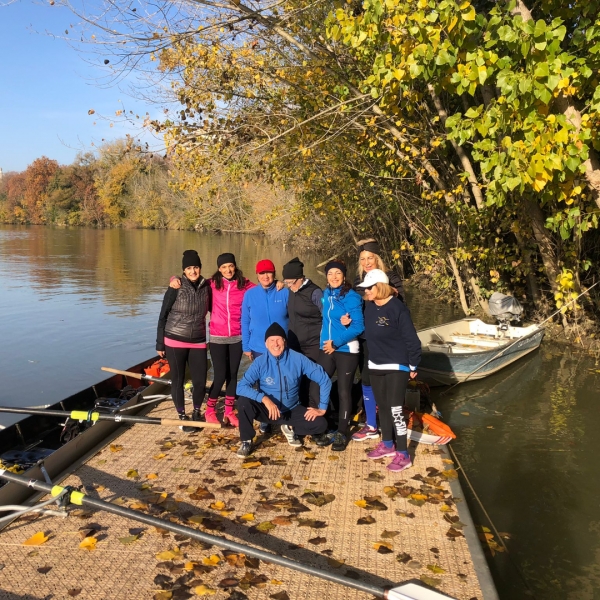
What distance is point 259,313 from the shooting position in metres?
5.90

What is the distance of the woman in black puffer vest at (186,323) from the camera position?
235 inches

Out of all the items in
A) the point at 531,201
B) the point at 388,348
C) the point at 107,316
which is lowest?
the point at 107,316

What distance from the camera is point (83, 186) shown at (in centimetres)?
7662

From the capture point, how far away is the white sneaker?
5.79m

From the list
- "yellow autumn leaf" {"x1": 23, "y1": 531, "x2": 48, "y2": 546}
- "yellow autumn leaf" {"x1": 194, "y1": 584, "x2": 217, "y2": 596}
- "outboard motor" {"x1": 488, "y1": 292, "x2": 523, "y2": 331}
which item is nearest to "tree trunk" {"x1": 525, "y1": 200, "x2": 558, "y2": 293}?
"outboard motor" {"x1": 488, "y1": 292, "x2": 523, "y2": 331}

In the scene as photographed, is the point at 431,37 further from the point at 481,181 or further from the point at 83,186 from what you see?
the point at 83,186

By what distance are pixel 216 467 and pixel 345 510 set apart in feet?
4.68

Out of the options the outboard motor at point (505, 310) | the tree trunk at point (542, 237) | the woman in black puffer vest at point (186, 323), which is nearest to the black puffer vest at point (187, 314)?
the woman in black puffer vest at point (186, 323)

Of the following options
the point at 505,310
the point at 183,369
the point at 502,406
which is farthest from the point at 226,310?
the point at 505,310

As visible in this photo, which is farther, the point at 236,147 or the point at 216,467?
the point at 236,147

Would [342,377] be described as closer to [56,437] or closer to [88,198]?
[56,437]

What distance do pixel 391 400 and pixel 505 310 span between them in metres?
8.07

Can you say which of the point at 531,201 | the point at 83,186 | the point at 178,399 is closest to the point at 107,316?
the point at 178,399

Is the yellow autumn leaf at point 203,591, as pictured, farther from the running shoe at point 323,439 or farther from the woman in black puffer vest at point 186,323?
the woman in black puffer vest at point 186,323
